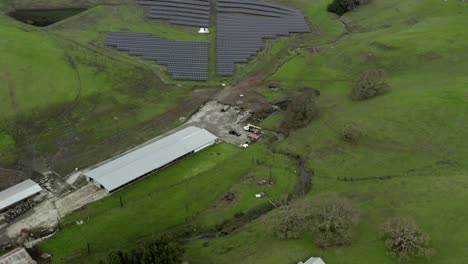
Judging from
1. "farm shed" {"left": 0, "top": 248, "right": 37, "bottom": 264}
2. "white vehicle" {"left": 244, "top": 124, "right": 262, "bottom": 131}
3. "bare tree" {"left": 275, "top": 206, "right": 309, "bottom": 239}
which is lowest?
"farm shed" {"left": 0, "top": 248, "right": 37, "bottom": 264}

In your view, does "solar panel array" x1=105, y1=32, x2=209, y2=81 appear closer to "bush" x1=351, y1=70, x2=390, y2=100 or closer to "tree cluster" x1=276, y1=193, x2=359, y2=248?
"bush" x1=351, y1=70, x2=390, y2=100

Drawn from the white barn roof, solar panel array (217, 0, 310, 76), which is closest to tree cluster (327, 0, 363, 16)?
solar panel array (217, 0, 310, 76)

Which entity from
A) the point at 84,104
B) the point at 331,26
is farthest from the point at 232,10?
the point at 84,104

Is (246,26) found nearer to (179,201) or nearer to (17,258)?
(179,201)

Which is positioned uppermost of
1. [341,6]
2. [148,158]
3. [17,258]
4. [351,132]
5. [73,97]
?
[341,6]

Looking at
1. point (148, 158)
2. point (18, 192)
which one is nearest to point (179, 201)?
point (148, 158)

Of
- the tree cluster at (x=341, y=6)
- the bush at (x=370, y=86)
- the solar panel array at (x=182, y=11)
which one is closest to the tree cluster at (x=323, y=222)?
the bush at (x=370, y=86)
